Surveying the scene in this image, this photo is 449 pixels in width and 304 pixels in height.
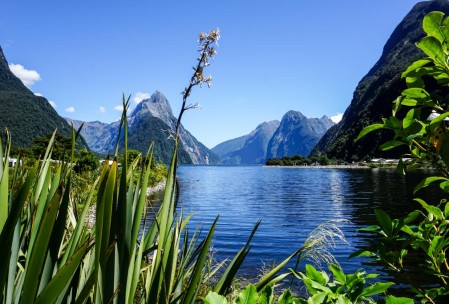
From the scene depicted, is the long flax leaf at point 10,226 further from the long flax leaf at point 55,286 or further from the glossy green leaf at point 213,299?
the glossy green leaf at point 213,299

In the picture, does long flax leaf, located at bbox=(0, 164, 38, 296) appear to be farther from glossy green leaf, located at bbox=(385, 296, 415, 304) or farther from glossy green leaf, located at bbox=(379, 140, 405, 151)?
glossy green leaf, located at bbox=(379, 140, 405, 151)

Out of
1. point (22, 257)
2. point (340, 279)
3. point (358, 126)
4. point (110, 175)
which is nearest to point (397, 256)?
point (340, 279)

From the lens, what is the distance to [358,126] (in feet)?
563

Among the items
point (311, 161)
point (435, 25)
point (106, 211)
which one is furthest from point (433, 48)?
point (311, 161)

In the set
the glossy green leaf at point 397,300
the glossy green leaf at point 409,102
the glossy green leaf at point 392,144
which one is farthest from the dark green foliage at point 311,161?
the glossy green leaf at point 397,300

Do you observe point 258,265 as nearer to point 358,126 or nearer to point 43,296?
point 43,296

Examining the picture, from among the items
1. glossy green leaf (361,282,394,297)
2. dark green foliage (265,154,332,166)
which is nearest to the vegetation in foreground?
glossy green leaf (361,282,394,297)

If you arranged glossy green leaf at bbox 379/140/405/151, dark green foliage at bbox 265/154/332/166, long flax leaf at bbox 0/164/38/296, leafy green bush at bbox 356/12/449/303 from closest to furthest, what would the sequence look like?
long flax leaf at bbox 0/164/38/296, leafy green bush at bbox 356/12/449/303, glossy green leaf at bbox 379/140/405/151, dark green foliage at bbox 265/154/332/166

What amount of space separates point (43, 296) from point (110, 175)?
1.20 feet

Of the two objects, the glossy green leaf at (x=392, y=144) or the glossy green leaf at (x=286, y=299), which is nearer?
the glossy green leaf at (x=286, y=299)

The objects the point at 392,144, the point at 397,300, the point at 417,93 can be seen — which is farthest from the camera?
the point at 392,144

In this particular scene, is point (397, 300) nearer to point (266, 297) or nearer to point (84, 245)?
point (266, 297)

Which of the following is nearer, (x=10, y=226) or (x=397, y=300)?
(x=10, y=226)

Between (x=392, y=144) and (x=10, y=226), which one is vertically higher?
(x=392, y=144)
